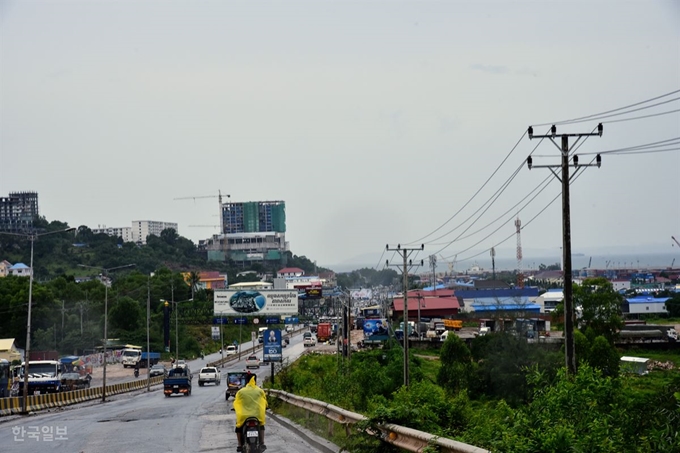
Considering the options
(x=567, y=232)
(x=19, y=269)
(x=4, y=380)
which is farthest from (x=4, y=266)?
(x=567, y=232)

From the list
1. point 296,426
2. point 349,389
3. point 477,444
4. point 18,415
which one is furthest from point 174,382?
point 477,444

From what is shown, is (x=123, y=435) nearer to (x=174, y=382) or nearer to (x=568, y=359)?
(x=568, y=359)

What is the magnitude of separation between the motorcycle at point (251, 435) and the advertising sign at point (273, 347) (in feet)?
105

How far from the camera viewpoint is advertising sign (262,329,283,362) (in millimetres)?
48031

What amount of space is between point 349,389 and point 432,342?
73278 millimetres

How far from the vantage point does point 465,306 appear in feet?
552

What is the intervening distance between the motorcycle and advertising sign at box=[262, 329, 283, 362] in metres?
32.1

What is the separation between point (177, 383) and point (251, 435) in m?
36.0

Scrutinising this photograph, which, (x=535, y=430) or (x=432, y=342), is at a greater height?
(x=535, y=430)

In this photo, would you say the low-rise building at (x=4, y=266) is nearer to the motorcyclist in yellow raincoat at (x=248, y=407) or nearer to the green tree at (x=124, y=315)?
the green tree at (x=124, y=315)

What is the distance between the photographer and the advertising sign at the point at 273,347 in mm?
48031

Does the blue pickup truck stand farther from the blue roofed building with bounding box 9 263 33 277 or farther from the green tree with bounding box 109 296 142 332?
the blue roofed building with bounding box 9 263 33 277

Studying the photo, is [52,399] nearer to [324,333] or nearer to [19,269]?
[324,333]

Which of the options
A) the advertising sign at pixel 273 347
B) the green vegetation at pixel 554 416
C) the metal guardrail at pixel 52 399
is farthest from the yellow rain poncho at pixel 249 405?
the advertising sign at pixel 273 347
